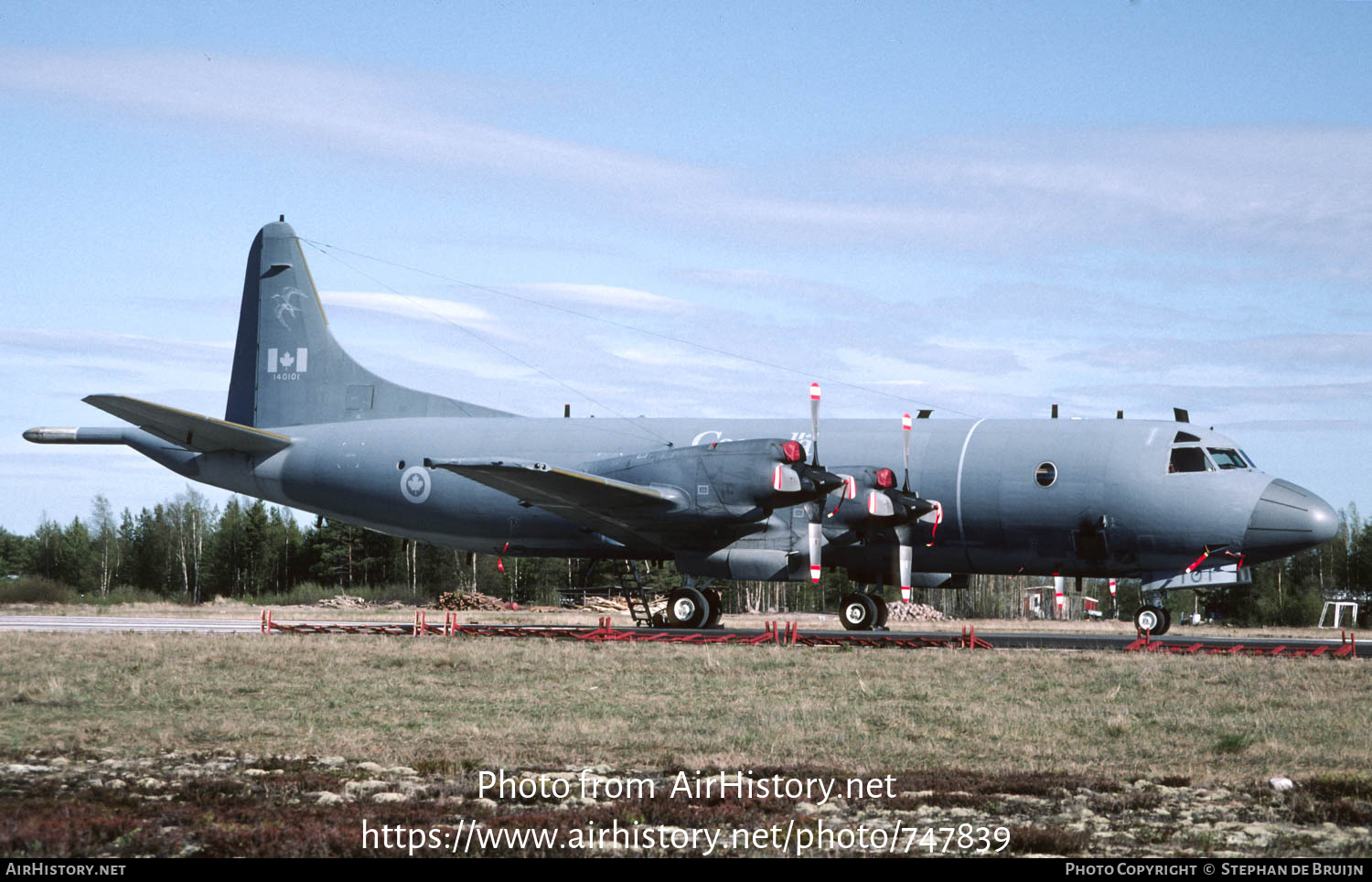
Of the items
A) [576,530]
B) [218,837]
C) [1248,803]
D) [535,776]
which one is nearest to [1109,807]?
[1248,803]

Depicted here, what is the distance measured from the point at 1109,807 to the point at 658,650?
14.3 meters

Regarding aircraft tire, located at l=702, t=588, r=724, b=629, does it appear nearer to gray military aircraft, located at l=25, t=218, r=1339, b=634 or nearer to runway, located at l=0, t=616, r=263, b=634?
gray military aircraft, located at l=25, t=218, r=1339, b=634

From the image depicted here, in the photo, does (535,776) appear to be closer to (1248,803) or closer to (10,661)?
(1248,803)

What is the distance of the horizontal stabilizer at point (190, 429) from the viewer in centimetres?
2836

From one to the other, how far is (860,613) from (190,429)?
651 inches

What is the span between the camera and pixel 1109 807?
966cm

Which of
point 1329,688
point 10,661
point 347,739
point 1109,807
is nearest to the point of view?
point 1109,807

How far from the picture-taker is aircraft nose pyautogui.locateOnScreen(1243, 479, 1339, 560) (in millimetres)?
25000

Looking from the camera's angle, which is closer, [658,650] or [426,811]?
[426,811]

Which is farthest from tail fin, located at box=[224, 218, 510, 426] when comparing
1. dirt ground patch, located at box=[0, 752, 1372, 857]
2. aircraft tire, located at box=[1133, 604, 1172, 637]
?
dirt ground patch, located at box=[0, 752, 1372, 857]

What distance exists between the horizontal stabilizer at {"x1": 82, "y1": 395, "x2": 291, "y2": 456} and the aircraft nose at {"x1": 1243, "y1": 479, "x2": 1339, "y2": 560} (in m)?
22.6

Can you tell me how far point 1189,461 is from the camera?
26.0 meters

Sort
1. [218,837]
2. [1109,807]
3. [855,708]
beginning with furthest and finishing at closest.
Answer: [855,708] < [1109,807] < [218,837]

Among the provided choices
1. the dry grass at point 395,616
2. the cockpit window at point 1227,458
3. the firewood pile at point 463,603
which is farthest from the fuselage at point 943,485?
the firewood pile at point 463,603
